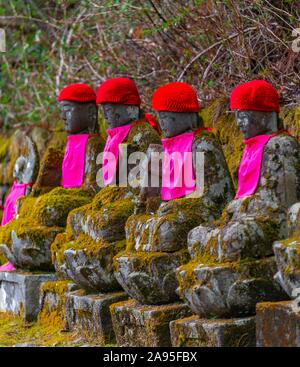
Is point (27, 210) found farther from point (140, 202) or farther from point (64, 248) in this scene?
point (140, 202)

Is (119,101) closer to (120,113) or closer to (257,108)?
(120,113)

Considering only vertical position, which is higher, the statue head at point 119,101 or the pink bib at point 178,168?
the statue head at point 119,101

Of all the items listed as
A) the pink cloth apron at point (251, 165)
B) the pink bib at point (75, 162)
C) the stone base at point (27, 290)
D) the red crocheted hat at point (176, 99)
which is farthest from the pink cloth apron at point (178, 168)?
the stone base at point (27, 290)

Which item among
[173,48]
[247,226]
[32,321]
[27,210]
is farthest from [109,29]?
[247,226]

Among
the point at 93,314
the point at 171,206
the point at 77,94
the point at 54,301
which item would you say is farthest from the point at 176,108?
the point at 54,301

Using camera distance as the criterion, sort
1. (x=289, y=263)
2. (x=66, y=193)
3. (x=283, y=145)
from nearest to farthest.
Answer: (x=289, y=263), (x=283, y=145), (x=66, y=193)

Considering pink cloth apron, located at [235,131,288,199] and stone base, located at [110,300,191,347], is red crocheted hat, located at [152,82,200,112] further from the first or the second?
stone base, located at [110,300,191,347]

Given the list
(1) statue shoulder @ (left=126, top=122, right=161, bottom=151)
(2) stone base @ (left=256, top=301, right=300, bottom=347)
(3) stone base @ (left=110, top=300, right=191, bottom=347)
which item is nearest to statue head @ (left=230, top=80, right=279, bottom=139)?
(3) stone base @ (left=110, top=300, right=191, bottom=347)

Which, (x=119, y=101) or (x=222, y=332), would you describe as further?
(x=119, y=101)

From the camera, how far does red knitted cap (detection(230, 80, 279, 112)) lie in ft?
20.2

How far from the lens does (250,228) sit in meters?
5.63

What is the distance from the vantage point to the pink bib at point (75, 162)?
833 centimetres

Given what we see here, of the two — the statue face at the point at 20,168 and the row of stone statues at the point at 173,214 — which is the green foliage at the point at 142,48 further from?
the statue face at the point at 20,168

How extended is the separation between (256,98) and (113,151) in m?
1.80
